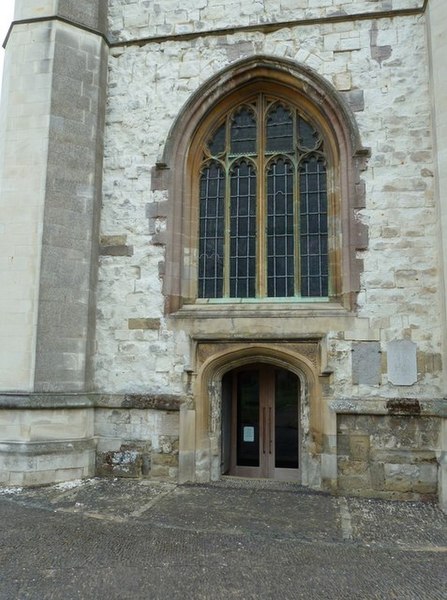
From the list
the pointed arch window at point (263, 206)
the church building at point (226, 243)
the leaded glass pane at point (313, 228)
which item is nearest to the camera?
the church building at point (226, 243)

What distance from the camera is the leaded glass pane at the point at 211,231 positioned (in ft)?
28.8

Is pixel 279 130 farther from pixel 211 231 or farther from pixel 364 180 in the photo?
pixel 211 231

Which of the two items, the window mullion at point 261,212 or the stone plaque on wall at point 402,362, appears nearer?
the stone plaque on wall at point 402,362

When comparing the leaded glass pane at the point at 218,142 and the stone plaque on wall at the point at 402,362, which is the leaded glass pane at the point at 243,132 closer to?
the leaded glass pane at the point at 218,142

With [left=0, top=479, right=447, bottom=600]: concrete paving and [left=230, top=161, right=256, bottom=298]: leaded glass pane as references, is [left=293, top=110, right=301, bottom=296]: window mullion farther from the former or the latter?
[left=0, top=479, right=447, bottom=600]: concrete paving

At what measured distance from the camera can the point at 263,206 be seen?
343 inches

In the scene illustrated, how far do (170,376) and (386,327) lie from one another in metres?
3.24

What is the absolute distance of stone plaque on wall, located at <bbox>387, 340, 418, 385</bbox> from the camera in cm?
747

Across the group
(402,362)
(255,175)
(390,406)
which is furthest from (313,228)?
(390,406)

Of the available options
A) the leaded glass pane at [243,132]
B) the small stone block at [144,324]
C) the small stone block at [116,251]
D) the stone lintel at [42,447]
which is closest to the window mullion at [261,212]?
the leaded glass pane at [243,132]

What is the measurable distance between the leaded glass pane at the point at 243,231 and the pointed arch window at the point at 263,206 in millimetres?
16

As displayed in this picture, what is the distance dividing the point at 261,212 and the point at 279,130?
143 cm

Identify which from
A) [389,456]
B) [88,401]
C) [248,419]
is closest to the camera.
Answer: [389,456]

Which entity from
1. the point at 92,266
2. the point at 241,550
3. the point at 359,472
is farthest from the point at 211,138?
the point at 241,550
